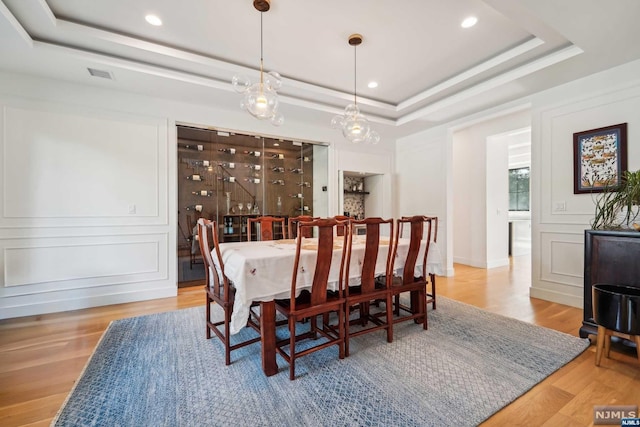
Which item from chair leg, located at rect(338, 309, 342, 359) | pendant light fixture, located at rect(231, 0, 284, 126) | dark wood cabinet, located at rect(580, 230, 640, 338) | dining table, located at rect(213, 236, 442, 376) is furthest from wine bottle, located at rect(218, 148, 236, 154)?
dark wood cabinet, located at rect(580, 230, 640, 338)

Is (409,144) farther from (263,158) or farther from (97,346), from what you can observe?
(97,346)

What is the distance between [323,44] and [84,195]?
129 inches

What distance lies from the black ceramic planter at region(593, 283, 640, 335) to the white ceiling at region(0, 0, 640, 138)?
212 cm

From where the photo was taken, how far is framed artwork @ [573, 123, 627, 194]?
114 inches

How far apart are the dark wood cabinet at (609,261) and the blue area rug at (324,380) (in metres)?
0.35

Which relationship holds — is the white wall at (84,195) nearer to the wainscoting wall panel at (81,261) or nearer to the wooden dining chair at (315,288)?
the wainscoting wall panel at (81,261)

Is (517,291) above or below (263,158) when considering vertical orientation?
below

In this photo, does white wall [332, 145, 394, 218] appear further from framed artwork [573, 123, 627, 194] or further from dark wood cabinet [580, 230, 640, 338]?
dark wood cabinet [580, 230, 640, 338]

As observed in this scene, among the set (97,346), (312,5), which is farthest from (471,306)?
(97,346)

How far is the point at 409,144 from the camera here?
5512 mm

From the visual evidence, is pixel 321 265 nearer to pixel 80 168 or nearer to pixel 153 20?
pixel 153 20

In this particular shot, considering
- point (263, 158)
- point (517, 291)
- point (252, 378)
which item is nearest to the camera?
point (252, 378)

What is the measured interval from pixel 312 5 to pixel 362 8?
1.38ft

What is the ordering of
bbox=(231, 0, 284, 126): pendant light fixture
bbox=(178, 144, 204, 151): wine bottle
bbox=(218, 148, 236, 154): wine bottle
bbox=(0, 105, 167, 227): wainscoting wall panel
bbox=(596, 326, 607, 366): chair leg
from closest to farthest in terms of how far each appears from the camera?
bbox=(596, 326, 607, 366): chair leg, bbox=(231, 0, 284, 126): pendant light fixture, bbox=(0, 105, 167, 227): wainscoting wall panel, bbox=(178, 144, 204, 151): wine bottle, bbox=(218, 148, 236, 154): wine bottle
